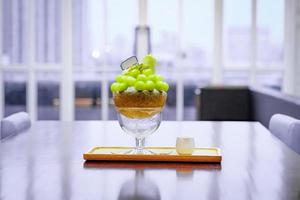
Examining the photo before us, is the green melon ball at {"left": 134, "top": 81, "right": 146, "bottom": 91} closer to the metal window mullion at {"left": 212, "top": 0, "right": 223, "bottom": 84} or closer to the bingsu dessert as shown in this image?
the bingsu dessert

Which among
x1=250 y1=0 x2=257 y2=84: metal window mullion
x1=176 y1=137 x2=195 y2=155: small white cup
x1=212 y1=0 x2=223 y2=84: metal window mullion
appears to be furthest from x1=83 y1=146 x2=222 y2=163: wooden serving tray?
x1=250 y1=0 x2=257 y2=84: metal window mullion

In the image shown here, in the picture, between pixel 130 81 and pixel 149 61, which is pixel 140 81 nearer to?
pixel 130 81

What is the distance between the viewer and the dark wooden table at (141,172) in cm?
113

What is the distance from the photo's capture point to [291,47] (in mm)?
6844

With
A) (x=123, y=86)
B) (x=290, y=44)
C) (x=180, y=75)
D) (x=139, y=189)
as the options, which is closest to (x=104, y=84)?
(x=180, y=75)

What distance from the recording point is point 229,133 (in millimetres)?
2262

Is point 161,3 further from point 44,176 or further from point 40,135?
point 44,176

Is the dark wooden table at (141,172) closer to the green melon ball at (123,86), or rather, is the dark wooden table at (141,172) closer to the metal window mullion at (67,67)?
the green melon ball at (123,86)

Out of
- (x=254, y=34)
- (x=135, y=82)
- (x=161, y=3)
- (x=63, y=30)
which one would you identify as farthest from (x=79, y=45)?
(x=135, y=82)

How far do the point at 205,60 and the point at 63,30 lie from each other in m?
2.07

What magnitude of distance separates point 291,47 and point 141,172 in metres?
5.90

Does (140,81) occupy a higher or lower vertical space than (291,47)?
lower

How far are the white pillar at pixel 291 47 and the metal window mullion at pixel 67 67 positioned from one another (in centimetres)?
306

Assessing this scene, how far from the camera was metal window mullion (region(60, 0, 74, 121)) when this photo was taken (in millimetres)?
6906
